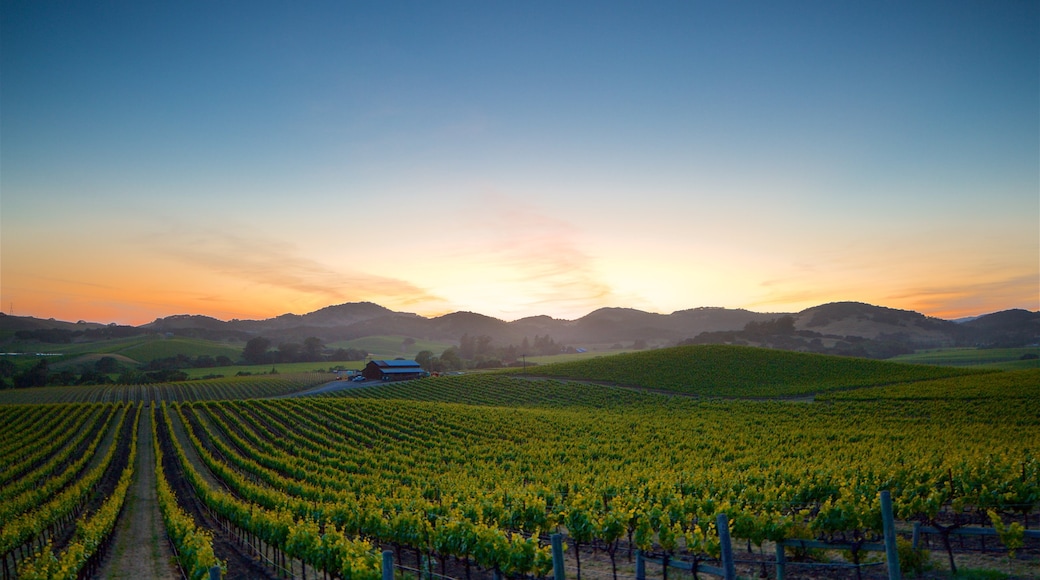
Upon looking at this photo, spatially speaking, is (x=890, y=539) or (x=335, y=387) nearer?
(x=890, y=539)

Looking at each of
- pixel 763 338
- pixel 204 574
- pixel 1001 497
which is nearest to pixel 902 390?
pixel 1001 497

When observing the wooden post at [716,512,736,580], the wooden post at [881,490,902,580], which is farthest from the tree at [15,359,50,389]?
the wooden post at [881,490,902,580]

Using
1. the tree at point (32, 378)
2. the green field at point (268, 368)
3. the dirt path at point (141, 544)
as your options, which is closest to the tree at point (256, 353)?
the green field at point (268, 368)

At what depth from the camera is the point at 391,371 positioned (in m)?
111

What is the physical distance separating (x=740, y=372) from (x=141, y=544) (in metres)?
79.1

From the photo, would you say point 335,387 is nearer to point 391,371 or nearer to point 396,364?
point 391,371

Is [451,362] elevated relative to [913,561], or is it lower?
lower

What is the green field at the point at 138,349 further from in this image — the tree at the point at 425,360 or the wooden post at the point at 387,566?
the wooden post at the point at 387,566

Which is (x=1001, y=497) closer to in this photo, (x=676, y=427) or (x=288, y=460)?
(x=676, y=427)

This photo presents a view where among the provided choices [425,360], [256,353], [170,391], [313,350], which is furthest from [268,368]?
[170,391]

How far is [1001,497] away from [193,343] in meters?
217

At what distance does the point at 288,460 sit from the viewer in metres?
35.9

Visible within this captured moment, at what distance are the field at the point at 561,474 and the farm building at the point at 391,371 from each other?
28.6 meters

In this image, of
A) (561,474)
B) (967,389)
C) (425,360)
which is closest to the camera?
(561,474)
